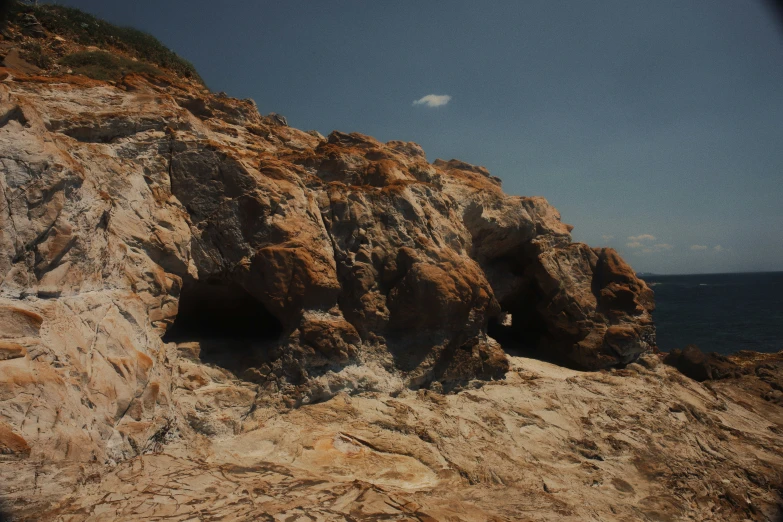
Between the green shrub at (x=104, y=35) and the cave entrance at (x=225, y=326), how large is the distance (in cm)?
1634

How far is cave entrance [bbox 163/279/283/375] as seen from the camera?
11.0 meters

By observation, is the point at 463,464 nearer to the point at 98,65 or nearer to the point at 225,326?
the point at 225,326

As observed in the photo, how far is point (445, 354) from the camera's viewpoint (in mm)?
12891

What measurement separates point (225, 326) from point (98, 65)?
43.5 ft

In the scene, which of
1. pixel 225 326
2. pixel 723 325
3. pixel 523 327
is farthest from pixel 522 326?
pixel 723 325

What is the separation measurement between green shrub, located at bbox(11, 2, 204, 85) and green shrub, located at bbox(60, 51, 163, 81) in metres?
2.97

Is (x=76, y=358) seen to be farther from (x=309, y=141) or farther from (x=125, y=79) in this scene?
(x=309, y=141)

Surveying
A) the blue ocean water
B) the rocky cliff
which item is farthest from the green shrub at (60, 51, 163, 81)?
the blue ocean water

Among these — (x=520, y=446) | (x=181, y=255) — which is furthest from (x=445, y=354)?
(x=181, y=255)

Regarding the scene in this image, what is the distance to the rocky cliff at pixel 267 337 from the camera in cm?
630

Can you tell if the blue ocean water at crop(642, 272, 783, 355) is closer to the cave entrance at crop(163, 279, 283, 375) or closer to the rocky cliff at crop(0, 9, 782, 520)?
the rocky cliff at crop(0, 9, 782, 520)

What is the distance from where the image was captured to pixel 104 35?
21.4 meters

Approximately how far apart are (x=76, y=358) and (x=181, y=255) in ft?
14.0

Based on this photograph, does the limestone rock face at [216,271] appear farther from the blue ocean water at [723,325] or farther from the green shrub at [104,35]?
the blue ocean water at [723,325]
